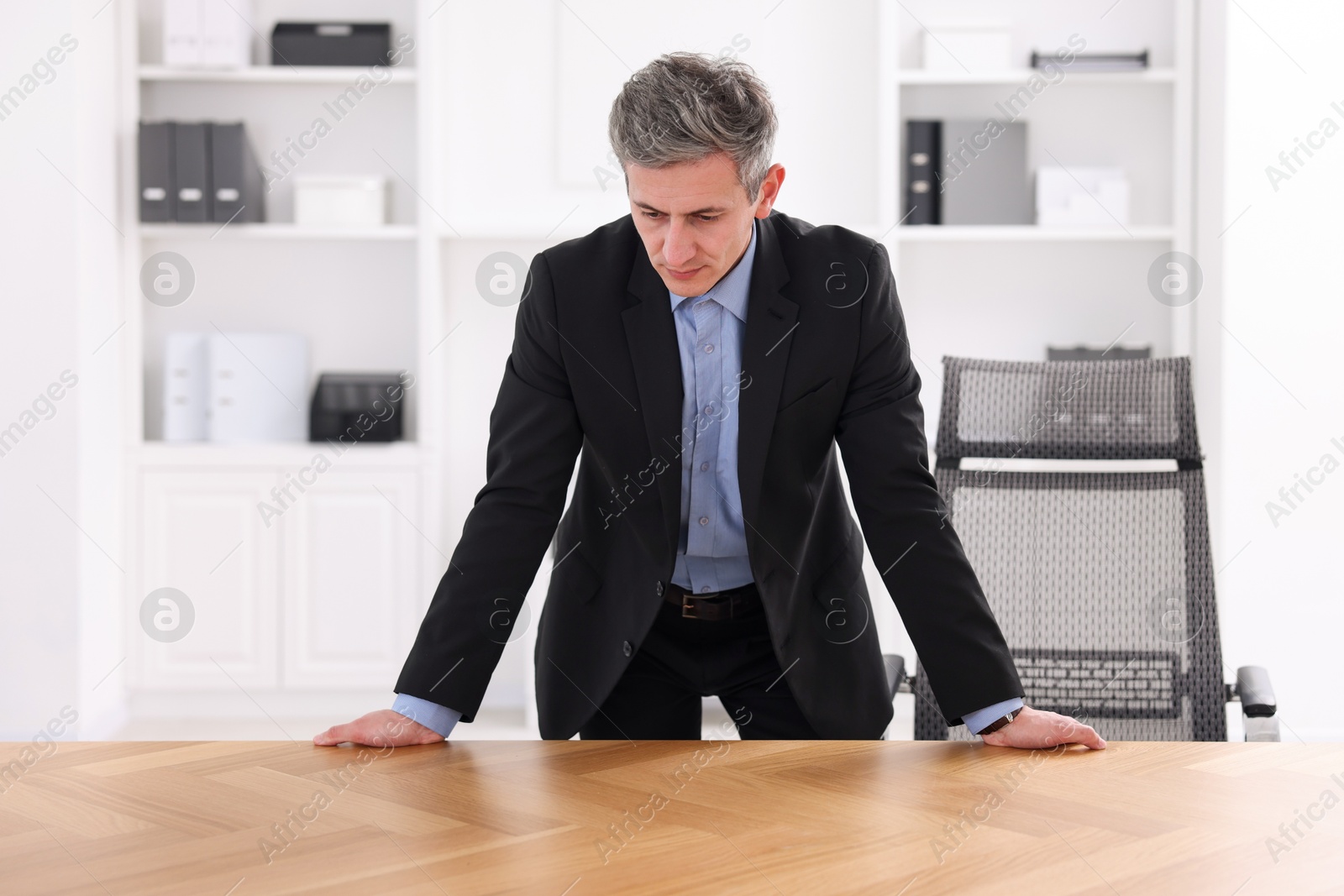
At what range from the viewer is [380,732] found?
113 cm

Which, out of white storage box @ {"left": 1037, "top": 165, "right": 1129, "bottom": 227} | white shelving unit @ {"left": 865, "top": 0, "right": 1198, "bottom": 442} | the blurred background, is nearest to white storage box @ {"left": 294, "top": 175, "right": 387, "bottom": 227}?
the blurred background

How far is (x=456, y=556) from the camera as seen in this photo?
4.15 ft

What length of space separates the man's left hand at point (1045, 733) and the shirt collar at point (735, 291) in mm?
597

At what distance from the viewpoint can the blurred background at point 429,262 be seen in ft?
10.0

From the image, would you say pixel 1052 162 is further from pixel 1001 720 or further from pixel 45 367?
pixel 45 367

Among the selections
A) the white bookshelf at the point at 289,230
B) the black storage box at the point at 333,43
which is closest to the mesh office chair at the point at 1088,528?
the white bookshelf at the point at 289,230

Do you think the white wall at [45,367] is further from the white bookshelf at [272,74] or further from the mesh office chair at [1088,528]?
the mesh office chair at [1088,528]

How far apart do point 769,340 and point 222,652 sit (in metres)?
2.67

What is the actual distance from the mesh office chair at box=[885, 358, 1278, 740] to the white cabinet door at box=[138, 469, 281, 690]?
2409 mm

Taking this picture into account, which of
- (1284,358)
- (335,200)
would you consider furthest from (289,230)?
(1284,358)

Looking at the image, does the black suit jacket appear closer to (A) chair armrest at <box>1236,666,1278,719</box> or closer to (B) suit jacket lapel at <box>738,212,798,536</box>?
(B) suit jacket lapel at <box>738,212,798,536</box>

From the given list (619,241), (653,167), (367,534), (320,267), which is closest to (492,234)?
(320,267)

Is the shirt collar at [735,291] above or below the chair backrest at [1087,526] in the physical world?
above

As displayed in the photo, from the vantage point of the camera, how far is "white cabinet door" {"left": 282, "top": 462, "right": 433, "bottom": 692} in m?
3.37
